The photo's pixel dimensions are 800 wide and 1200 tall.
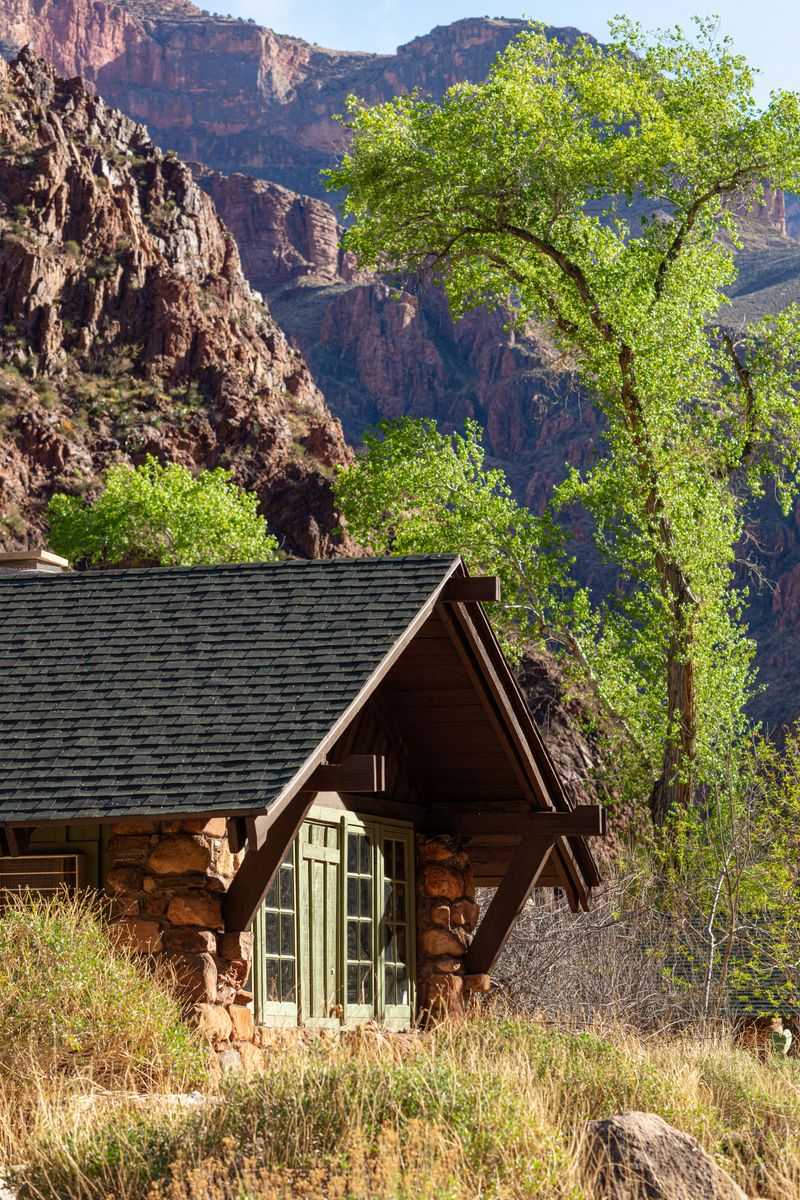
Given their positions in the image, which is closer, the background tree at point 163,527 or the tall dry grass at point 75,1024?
the tall dry grass at point 75,1024

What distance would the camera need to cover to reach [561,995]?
63.7 ft

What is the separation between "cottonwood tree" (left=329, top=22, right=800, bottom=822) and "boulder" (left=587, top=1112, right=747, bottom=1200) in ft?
62.7

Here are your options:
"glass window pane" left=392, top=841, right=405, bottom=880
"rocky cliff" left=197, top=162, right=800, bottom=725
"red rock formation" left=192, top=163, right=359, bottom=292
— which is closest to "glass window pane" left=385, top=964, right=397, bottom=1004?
"glass window pane" left=392, top=841, right=405, bottom=880

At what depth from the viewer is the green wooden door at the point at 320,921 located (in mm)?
12312

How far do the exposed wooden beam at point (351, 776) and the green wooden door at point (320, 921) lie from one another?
6.43ft

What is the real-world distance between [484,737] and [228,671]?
2716 millimetres

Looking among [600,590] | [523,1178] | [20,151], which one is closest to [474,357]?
[600,590]

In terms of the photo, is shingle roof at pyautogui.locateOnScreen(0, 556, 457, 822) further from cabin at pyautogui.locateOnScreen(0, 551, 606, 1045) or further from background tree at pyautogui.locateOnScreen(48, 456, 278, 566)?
background tree at pyautogui.locateOnScreen(48, 456, 278, 566)

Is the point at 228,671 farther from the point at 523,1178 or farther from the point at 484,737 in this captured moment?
the point at 523,1178

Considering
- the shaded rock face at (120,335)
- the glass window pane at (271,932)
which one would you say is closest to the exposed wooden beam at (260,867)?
the glass window pane at (271,932)

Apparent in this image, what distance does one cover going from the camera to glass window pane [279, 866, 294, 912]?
12.1m

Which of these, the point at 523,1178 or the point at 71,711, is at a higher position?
the point at 71,711

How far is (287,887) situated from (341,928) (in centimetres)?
87

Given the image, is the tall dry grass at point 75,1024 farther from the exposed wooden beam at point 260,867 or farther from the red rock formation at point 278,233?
the red rock formation at point 278,233
